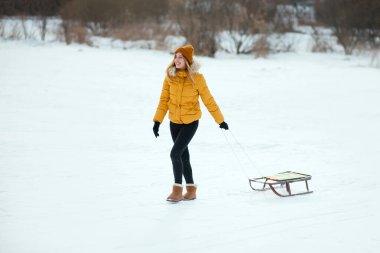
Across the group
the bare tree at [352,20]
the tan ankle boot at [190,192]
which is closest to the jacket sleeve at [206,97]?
the tan ankle boot at [190,192]


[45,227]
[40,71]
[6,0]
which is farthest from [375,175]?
[6,0]

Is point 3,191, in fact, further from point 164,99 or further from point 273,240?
point 273,240

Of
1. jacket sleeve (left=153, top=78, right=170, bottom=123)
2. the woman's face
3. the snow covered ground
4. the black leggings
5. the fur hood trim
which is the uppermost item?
the woman's face

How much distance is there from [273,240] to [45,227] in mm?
1944

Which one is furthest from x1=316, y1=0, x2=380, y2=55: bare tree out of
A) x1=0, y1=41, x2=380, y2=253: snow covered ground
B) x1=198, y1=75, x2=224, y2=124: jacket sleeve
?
x1=198, y1=75, x2=224, y2=124: jacket sleeve

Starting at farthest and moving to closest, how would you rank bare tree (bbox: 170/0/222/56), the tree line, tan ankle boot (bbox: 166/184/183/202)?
the tree line, bare tree (bbox: 170/0/222/56), tan ankle boot (bbox: 166/184/183/202)

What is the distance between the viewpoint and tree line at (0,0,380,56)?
2227 centimetres

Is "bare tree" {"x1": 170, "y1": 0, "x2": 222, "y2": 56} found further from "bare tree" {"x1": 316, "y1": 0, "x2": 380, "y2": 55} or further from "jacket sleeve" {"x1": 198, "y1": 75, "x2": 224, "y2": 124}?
"jacket sleeve" {"x1": 198, "y1": 75, "x2": 224, "y2": 124}

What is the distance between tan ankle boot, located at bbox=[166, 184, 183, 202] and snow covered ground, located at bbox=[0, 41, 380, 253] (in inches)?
3.6

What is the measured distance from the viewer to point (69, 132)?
9.75 meters

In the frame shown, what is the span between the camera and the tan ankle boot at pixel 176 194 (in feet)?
18.8

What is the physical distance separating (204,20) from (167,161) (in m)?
15.3

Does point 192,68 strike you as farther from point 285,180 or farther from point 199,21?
point 199,21

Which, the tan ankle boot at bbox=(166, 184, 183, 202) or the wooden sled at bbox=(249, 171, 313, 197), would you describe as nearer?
the tan ankle boot at bbox=(166, 184, 183, 202)
